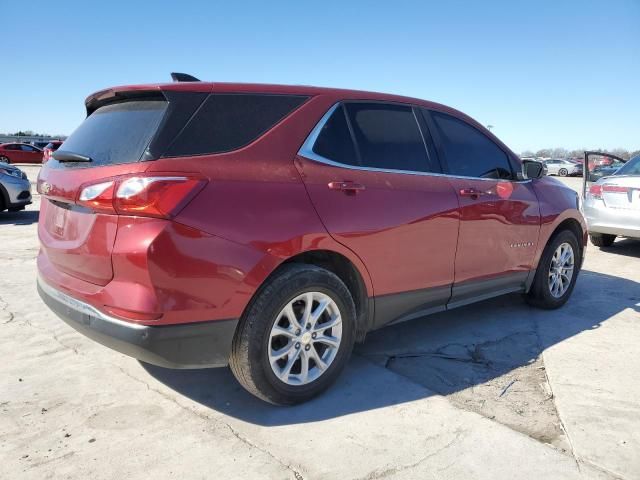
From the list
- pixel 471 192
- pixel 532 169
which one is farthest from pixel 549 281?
pixel 471 192

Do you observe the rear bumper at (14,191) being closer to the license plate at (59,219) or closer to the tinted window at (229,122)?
the license plate at (59,219)

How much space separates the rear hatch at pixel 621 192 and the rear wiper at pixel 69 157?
7.05 m

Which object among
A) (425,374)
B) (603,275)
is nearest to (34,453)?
(425,374)

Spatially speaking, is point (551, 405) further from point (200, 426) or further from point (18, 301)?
point (18, 301)

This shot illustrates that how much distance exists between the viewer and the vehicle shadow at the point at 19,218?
9.65 metres

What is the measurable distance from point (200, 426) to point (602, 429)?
2146 mm

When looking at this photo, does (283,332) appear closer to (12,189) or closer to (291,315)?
(291,315)

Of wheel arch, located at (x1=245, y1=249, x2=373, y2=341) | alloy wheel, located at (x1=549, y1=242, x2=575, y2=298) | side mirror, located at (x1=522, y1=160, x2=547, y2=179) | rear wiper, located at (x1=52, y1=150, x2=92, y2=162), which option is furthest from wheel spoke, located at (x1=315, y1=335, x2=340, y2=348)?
alloy wheel, located at (x1=549, y1=242, x2=575, y2=298)

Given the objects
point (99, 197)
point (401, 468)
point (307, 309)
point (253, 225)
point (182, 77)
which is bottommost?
point (401, 468)

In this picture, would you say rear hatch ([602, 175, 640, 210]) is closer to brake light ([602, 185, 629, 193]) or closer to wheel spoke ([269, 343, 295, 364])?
brake light ([602, 185, 629, 193])

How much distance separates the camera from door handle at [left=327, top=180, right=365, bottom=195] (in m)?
2.94

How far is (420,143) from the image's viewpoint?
3.64 meters

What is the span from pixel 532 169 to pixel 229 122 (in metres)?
2.92

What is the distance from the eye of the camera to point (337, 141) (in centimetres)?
308
